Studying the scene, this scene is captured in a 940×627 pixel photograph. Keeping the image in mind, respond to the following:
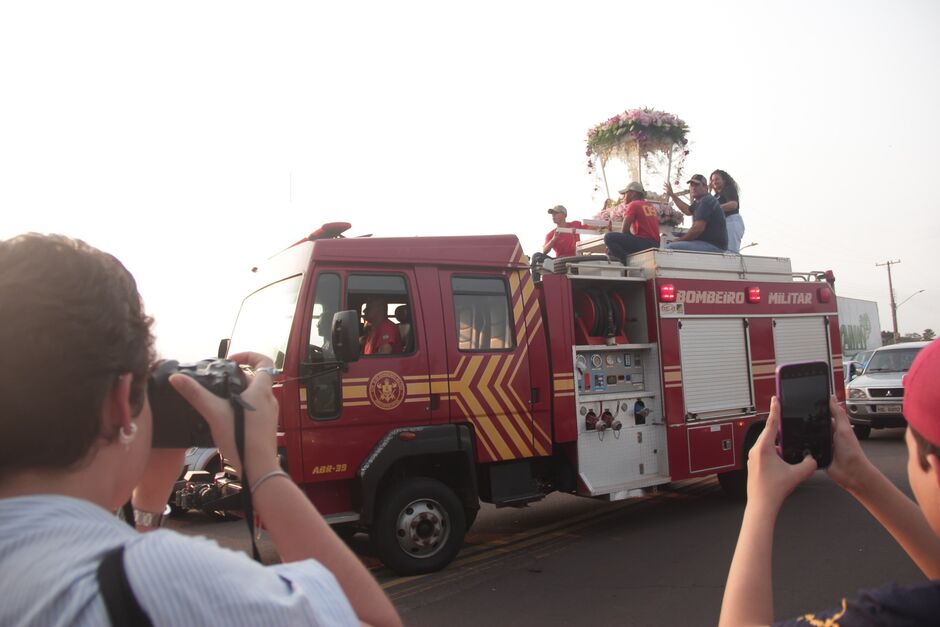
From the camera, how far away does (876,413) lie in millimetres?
13453

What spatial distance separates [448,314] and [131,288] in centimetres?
513

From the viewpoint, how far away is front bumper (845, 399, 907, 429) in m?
13.2

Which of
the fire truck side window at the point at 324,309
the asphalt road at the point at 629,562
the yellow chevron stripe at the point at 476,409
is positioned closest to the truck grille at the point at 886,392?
the asphalt road at the point at 629,562

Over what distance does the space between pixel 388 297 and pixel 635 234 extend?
11.7ft

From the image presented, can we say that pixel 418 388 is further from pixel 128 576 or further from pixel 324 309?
pixel 128 576

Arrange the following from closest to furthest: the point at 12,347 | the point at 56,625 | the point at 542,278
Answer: the point at 56,625 → the point at 12,347 → the point at 542,278

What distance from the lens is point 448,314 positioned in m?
6.25

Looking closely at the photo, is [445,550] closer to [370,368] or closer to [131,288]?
[370,368]

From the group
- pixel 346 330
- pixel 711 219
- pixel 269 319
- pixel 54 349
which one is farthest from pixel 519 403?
pixel 54 349

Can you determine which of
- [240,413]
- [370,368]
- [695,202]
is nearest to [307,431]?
[370,368]

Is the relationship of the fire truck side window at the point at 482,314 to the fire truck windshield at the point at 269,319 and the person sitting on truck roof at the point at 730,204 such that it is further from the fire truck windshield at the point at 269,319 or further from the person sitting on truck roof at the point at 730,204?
the person sitting on truck roof at the point at 730,204

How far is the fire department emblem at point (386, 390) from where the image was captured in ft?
18.8

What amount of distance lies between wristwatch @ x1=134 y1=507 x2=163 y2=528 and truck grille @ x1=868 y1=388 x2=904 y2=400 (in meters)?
14.5

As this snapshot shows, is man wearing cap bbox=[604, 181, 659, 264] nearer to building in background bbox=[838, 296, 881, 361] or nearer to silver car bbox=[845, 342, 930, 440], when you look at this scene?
silver car bbox=[845, 342, 930, 440]
